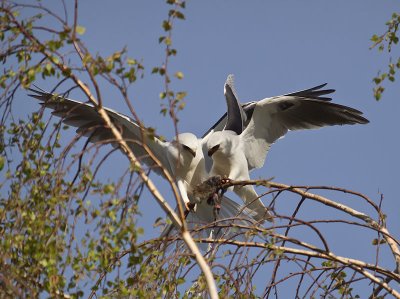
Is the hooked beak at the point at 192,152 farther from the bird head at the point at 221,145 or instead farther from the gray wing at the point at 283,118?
the gray wing at the point at 283,118

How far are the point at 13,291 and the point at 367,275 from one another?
6.14 ft

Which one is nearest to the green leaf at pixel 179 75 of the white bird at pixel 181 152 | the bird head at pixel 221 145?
the white bird at pixel 181 152

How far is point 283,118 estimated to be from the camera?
6.84 meters

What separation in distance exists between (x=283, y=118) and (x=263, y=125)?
0.19 meters

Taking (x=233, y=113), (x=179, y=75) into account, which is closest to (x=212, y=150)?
(x=233, y=113)

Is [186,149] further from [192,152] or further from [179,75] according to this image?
[179,75]

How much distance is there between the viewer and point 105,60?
9.09 ft

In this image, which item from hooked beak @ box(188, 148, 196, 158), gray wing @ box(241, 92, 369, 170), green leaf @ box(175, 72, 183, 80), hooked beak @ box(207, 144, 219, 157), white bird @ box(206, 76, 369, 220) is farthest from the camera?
gray wing @ box(241, 92, 369, 170)

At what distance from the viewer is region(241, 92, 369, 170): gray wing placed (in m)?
6.58

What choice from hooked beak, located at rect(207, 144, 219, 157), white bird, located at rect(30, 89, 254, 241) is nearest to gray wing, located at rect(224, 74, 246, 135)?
white bird, located at rect(30, 89, 254, 241)

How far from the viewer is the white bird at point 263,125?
246 inches

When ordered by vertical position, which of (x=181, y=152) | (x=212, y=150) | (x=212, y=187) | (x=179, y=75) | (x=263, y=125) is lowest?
(x=179, y=75)

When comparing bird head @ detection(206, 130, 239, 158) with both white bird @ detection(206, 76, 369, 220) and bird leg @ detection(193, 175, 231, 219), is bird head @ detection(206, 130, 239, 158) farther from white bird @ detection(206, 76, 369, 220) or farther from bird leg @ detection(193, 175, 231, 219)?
bird leg @ detection(193, 175, 231, 219)

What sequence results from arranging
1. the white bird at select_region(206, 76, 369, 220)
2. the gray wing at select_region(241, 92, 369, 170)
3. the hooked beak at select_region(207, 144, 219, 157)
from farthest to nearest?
the gray wing at select_region(241, 92, 369, 170) → the white bird at select_region(206, 76, 369, 220) → the hooked beak at select_region(207, 144, 219, 157)
